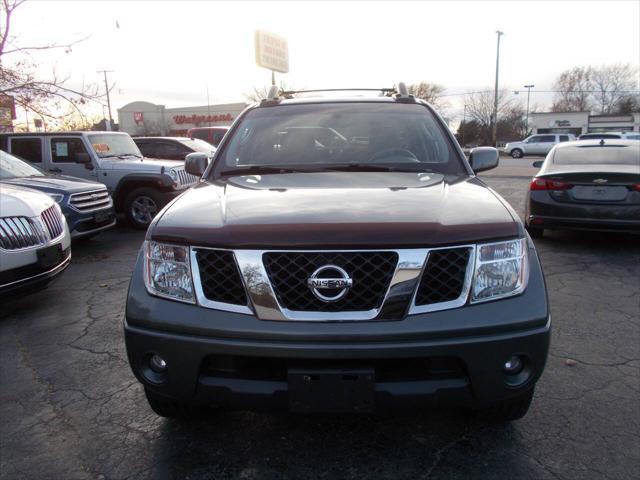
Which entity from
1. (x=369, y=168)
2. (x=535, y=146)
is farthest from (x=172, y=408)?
(x=535, y=146)

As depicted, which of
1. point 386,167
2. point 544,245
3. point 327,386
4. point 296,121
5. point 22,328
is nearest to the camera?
point 327,386

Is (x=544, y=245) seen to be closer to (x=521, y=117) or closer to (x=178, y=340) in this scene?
(x=178, y=340)

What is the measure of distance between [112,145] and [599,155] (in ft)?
27.5

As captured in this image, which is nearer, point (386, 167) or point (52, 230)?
point (386, 167)

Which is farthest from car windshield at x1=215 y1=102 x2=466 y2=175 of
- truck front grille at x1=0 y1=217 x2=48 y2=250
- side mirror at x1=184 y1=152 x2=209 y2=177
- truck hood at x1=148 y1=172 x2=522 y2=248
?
A: truck front grille at x1=0 y1=217 x2=48 y2=250

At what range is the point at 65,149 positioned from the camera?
30.3ft

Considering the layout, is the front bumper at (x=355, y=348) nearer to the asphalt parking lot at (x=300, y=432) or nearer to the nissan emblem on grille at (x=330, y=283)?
the nissan emblem on grille at (x=330, y=283)

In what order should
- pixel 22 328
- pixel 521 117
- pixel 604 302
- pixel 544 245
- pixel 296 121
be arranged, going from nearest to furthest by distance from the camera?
pixel 296 121 < pixel 22 328 < pixel 604 302 < pixel 544 245 < pixel 521 117

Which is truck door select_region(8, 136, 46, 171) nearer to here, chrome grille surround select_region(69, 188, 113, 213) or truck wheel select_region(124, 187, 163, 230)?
truck wheel select_region(124, 187, 163, 230)

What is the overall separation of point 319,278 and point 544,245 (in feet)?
19.6

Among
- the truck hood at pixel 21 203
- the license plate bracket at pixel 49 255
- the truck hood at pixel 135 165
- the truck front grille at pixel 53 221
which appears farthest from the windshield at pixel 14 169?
the license plate bracket at pixel 49 255

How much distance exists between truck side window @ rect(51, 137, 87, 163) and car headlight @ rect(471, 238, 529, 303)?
29.1ft

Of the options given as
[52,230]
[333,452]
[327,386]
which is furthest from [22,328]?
[327,386]

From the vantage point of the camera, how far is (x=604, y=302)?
15.1 ft
